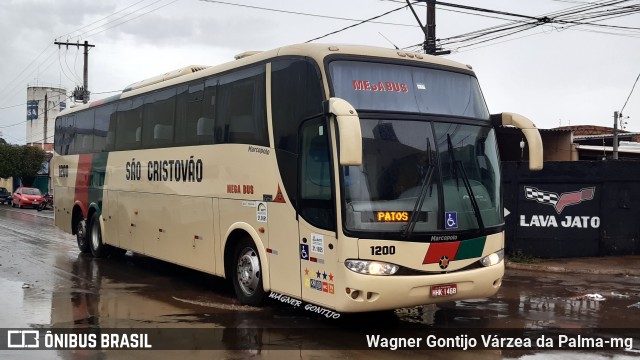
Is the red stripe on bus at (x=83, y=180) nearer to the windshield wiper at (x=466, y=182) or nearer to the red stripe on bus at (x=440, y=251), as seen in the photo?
the windshield wiper at (x=466, y=182)

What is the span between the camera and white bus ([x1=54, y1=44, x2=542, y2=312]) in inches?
286

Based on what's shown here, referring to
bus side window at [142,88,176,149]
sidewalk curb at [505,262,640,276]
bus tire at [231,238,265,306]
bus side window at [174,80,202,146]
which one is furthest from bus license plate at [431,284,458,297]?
sidewalk curb at [505,262,640,276]

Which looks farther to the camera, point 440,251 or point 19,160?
point 19,160

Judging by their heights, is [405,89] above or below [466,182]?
above

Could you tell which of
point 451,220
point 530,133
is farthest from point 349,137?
point 530,133

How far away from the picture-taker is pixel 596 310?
9.90 meters

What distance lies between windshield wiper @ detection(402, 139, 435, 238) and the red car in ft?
132

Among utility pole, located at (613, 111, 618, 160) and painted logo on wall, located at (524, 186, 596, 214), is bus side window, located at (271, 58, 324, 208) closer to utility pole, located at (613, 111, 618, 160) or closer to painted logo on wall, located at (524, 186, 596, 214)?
painted logo on wall, located at (524, 186, 596, 214)

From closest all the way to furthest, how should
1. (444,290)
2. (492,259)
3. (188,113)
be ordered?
(444,290)
(492,259)
(188,113)

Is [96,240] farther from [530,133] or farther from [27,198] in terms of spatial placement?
[27,198]

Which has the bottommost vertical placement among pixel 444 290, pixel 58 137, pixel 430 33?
pixel 444 290

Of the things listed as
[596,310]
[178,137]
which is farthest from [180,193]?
[596,310]

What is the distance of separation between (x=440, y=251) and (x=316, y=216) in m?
1.51

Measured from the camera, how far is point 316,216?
7684mm
